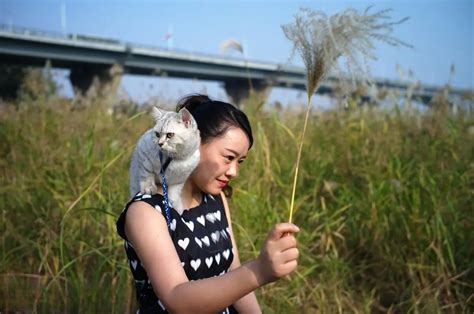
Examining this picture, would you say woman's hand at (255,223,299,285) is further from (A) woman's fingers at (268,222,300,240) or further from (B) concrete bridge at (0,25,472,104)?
(B) concrete bridge at (0,25,472,104)

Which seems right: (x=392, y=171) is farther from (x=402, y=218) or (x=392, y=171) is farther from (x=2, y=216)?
(x=2, y=216)

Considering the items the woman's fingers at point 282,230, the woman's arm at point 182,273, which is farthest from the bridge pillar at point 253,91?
the woman's fingers at point 282,230

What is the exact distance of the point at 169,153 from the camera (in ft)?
3.58

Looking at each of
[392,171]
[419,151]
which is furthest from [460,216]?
[419,151]

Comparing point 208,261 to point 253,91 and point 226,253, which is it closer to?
point 226,253

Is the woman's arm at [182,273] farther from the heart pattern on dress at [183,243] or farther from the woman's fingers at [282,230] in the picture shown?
the heart pattern on dress at [183,243]

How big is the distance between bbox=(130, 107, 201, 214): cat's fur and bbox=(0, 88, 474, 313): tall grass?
0.65m

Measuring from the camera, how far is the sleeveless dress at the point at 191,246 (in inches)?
47.5

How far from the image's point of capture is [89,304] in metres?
1.97

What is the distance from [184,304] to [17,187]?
6.30 ft

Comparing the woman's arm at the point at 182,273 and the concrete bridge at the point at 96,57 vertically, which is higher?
the concrete bridge at the point at 96,57

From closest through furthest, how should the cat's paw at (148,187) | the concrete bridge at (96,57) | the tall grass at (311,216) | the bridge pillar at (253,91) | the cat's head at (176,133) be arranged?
the cat's head at (176,133) < the cat's paw at (148,187) < the tall grass at (311,216) < the bridge pillar at (253,91) < the concrete bridge at (96,57)

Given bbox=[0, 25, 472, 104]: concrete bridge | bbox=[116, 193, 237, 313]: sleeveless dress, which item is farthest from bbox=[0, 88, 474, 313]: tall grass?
bbox=[0, 25, 472, 104]: concrete bridge

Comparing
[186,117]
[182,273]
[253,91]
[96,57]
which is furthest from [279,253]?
[96,57]
